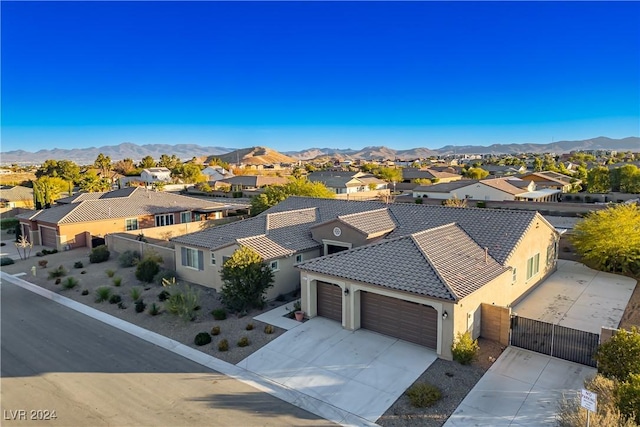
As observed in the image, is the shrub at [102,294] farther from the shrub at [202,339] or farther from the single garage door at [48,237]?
the single garage door at [48,237]

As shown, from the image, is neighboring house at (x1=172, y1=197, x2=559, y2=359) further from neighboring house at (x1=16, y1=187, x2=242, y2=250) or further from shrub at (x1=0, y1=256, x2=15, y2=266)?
neighboring house at (x1=16, y1=187, x2=242, y2=250)

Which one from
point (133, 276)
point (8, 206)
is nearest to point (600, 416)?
point (133, 276)

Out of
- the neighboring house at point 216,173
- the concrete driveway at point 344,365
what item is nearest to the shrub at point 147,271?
the concrete driveway at point 344,365

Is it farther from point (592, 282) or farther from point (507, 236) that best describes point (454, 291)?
point (592, 282)

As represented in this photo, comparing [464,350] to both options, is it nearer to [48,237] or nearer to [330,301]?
[330,301]

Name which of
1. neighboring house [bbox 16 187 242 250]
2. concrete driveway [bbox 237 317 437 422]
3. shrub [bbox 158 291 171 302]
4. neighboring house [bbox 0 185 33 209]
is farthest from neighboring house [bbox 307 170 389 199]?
concrete driveway [bbox 237 317 437 422]

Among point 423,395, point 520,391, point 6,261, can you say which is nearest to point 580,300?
point 520,391
